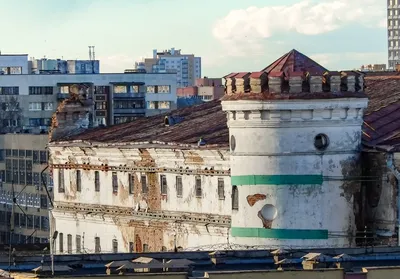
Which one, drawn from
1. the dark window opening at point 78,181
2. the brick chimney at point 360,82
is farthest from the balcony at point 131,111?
the brick chimney at point 360,82

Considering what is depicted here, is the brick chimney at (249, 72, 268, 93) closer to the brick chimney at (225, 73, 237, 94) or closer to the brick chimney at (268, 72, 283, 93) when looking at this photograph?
the brick chimney at (268, 72, 283, 93)

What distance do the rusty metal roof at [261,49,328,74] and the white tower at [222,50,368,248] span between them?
58mm

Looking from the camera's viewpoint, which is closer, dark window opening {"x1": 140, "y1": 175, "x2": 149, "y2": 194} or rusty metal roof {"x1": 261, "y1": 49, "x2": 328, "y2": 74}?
rusty metal roof {"x1": 261, "y1": 49, "x2": 328, "y2": 74}

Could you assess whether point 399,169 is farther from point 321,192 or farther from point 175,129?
point 175,129

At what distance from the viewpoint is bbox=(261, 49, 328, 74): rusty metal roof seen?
166 ft

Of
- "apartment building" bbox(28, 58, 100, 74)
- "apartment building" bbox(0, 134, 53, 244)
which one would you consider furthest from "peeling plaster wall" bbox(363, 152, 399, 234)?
"apartment building" bbox(28, 58, 100, 74)

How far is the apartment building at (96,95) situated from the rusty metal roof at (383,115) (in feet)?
296

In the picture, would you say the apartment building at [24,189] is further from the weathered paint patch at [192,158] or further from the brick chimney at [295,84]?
the brick chimney at [295,84]

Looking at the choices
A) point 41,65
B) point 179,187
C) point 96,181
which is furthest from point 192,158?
point 41,65

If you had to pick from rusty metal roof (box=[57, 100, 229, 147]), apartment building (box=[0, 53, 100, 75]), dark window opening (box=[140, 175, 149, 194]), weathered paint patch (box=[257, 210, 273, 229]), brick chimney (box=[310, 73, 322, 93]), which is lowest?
weathered paint patch (box=[257, 210, 273, 229])

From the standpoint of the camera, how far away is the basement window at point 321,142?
5022 centimetres

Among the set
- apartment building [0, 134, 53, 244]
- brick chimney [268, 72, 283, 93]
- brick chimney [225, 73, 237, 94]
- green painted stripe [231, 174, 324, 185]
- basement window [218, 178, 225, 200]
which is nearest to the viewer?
brick chimney [268, 72, 283, 93]

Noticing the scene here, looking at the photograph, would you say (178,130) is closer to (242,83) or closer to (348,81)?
(242,83)

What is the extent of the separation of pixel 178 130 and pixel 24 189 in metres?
52.4
